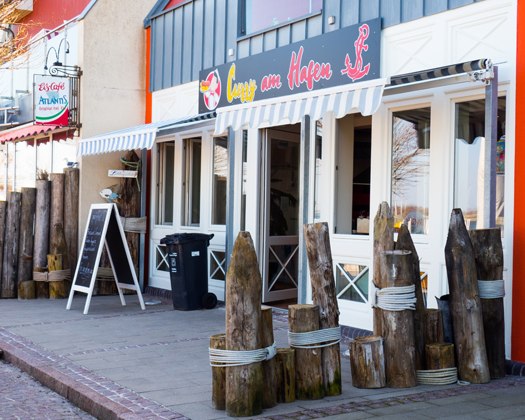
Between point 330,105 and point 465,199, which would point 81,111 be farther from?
point 465,199

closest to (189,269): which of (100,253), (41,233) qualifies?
(100,253)

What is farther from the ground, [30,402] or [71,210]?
[71,210]

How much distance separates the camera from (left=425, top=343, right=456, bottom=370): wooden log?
6299 mm

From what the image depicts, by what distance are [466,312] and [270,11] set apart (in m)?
5.42

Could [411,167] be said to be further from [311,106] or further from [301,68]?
[301,68]

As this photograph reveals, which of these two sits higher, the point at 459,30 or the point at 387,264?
the point at 459,30

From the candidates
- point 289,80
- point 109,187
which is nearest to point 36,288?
point 109,187

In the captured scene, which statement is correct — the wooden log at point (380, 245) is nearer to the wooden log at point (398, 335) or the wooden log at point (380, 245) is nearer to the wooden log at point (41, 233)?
the wooden log at point (398, 335)

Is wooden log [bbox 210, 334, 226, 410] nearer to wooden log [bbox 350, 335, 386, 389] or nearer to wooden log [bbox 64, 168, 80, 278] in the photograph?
wooden log [bbox 350, 335, 386, 389]

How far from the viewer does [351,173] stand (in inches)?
361

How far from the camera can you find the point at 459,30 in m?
7.51

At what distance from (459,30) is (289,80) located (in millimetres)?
2584

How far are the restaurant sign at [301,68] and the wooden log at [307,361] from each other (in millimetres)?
3533

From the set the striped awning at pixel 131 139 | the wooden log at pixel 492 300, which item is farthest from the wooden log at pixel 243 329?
the striped awning at pixel 131 139
